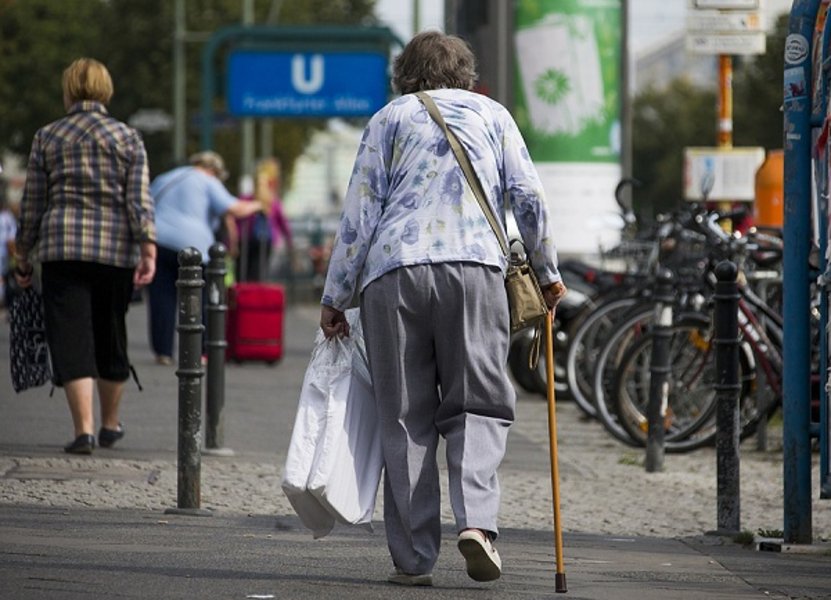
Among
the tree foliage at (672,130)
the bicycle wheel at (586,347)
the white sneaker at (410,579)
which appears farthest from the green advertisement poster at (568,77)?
the tree foliage at (672,130)

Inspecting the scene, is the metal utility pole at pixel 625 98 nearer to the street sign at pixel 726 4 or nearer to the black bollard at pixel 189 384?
the street sign at pixel 726 4

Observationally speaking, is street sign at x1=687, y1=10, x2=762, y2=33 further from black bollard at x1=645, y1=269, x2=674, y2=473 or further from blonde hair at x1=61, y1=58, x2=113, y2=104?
blonde hair at x1=61, y1=58, x2=113, y2=104

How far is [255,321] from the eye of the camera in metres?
17.8

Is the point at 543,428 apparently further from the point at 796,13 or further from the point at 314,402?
the point at 314,402

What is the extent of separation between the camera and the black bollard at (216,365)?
1065 cm

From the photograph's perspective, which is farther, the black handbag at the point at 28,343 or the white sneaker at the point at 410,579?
the black handbag at the point at 28,343

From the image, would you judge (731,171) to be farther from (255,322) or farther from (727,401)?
(727,401)

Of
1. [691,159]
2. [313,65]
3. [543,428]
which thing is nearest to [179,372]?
[543,428]

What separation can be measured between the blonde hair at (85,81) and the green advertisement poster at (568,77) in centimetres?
810

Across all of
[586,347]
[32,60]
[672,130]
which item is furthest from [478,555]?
[672,130]

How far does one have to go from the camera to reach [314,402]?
676 cm

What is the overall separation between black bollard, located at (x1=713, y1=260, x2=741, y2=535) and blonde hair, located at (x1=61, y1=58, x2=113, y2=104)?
3526mm

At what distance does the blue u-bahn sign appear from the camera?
89.7 feet

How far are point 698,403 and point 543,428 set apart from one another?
204cm
